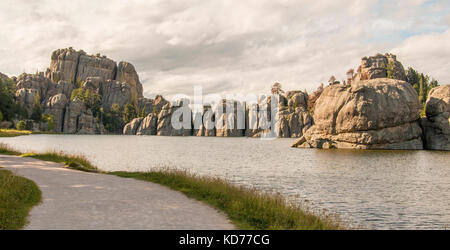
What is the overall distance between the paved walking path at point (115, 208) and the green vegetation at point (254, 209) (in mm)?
790

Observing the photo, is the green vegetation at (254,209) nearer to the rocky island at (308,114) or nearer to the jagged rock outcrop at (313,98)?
the rocky island at (308,114)

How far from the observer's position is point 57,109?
534 feet

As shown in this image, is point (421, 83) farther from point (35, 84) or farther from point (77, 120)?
point (35, 84)

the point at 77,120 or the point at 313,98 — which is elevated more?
the point at 313,98

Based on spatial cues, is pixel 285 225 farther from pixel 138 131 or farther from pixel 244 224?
pixel 138 131

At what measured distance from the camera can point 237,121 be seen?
156250mm

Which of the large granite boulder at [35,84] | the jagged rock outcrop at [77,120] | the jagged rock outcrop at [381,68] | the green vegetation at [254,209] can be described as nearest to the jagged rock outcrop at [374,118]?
the jagged rock outcrop at [381,68]

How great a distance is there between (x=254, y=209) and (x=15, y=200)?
32.8 ft

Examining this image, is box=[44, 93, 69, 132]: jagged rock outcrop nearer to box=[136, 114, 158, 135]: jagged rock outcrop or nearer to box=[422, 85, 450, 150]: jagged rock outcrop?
box=[136, 114, 158, 135]: jagged rock outcrop

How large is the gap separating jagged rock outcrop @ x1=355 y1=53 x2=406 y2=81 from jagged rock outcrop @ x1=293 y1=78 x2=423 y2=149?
48058mm

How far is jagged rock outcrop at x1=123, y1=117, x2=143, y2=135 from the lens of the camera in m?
174

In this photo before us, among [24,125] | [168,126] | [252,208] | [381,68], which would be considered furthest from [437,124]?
[24,125]

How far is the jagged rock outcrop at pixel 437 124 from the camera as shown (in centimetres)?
6700
